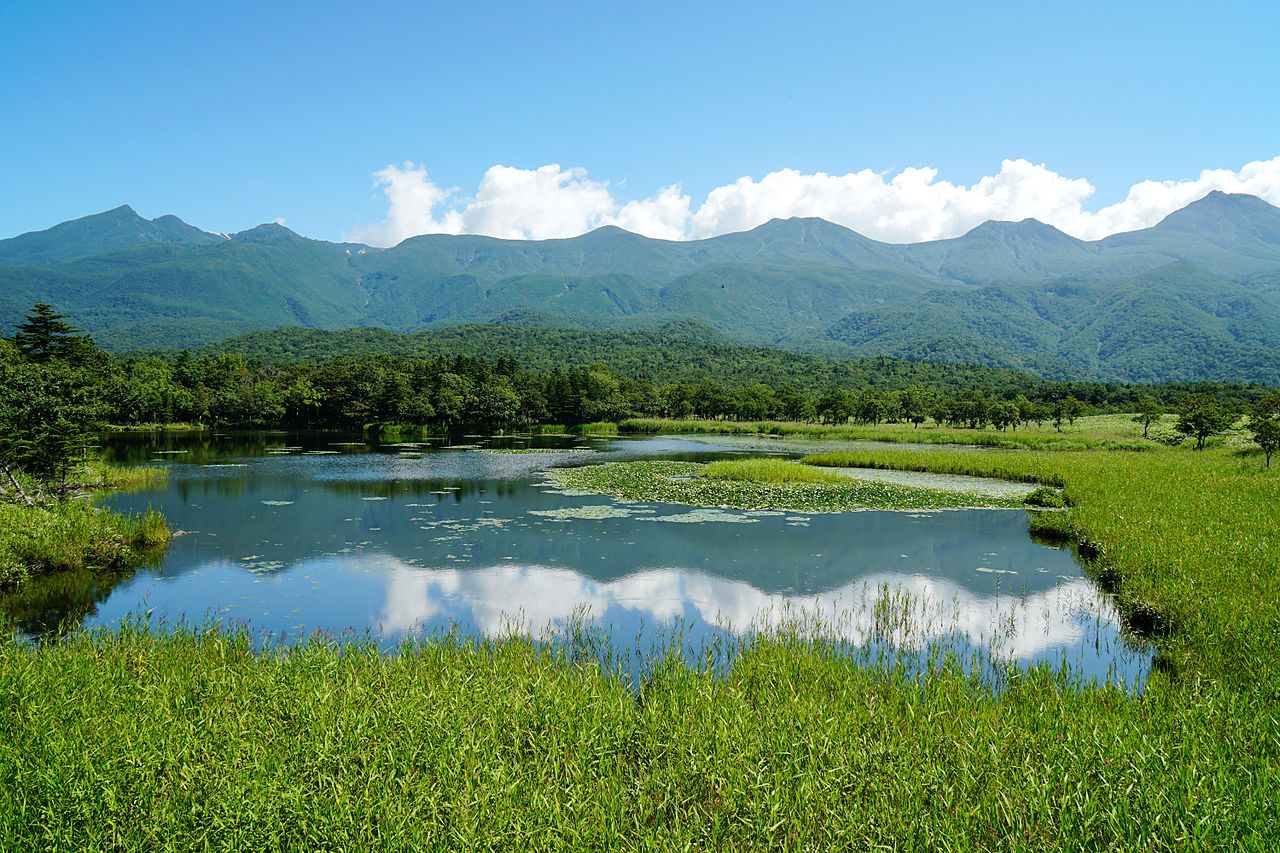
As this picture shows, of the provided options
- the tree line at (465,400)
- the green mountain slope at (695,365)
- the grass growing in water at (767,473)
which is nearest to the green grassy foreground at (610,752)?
the grass growing in water at (767,473)

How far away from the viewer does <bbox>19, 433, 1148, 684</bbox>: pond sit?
44.4ft

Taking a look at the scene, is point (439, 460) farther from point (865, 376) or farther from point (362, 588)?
point (865, 376)

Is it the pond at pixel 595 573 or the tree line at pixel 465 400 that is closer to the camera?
the pond at pixel 595 573

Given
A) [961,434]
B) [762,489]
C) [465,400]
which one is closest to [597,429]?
[465,400]

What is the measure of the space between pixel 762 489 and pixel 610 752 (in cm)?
2746

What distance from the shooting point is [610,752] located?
22.7 feet

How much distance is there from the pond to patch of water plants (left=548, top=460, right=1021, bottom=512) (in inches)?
71.9

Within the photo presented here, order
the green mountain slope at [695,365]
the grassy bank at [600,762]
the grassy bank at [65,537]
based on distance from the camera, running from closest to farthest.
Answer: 1. the grassy bank at [600,762]
2. the grassy bank at [65,537]
3. the green mountain slope at [695,365]

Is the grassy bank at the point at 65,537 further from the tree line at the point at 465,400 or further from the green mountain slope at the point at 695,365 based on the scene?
the green mountain slope at the point at 695,365

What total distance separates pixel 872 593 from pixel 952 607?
1.86m

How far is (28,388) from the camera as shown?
919 inches

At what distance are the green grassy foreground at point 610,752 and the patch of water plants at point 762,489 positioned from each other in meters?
19.8

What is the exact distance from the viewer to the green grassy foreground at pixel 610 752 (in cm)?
552

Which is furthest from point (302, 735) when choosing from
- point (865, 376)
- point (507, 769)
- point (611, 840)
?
point (865, 376)
